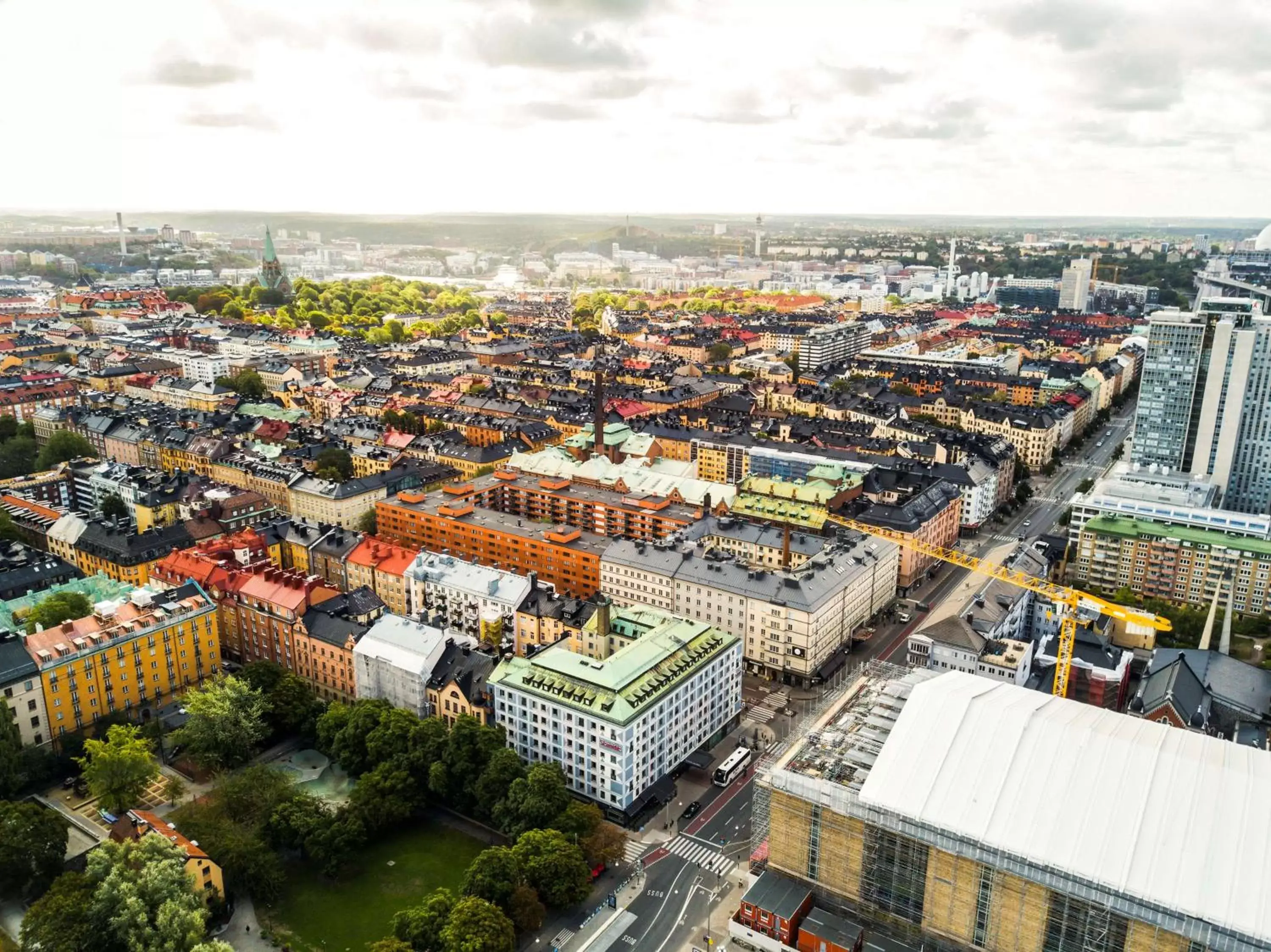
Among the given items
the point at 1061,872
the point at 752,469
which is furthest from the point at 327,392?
the point at 1061,872

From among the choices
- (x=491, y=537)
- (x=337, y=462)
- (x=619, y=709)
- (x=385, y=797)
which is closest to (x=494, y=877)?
(x=385, y=797)

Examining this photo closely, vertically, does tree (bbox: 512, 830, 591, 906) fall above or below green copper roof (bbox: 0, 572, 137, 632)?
below

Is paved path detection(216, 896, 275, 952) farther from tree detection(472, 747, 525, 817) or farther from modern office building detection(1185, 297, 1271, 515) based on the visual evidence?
modern office building detection(1185, 297, 1271, 515)

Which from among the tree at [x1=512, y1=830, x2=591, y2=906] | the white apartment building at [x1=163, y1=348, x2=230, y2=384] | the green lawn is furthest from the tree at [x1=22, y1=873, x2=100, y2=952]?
the white apartment building at [x1=163, y1=348, x2=230, y2=384]

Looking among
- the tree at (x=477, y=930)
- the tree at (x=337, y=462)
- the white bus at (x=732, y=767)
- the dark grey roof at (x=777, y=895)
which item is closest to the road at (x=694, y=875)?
the white bus at (x=732, y=767)

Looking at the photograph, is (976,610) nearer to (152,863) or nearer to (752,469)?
(752,469)

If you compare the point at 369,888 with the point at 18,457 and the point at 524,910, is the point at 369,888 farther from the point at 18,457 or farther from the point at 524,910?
the point at 18,457
